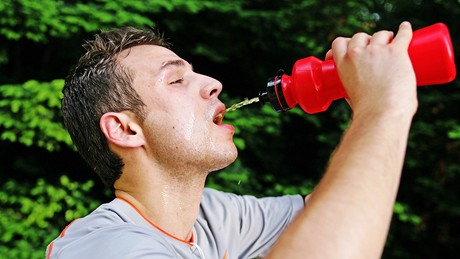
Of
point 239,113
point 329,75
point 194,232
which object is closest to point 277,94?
point 329,75

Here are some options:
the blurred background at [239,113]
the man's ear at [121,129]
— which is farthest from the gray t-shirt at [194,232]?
the blurred background at [239,113]

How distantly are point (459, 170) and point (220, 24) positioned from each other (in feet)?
7.77

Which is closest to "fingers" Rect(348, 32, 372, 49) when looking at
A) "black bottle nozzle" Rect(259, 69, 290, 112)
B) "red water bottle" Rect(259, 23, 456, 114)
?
"red water bottle" Rect(259, 23, 456, 114)

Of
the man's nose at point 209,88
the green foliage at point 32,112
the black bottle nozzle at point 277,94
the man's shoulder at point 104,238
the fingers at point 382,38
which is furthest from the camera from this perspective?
the green foliage at point 32,112

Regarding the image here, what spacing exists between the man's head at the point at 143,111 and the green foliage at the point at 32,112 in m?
1.81

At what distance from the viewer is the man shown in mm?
1098

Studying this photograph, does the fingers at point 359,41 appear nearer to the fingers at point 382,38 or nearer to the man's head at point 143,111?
the fingers at point 382,38

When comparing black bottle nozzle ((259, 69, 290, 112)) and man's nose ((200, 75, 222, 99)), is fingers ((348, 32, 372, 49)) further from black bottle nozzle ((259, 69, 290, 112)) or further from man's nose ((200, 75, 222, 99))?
man's nose ((200, 75, 222, 99))

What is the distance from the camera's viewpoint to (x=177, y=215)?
201 cm

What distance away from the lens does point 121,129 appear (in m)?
2.05

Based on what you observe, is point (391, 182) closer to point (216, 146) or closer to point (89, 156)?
point (216, 146)

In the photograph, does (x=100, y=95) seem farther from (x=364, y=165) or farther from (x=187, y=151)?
(x=364, y=165)

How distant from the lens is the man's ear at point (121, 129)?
2021 mm

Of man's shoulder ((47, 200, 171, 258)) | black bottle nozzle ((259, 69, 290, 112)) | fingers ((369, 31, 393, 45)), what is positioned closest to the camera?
fingers ((369, 31, 393, 45))
